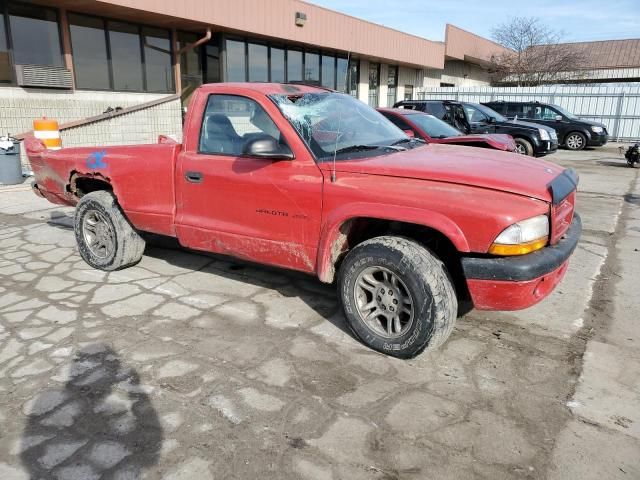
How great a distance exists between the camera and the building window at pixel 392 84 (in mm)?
25652

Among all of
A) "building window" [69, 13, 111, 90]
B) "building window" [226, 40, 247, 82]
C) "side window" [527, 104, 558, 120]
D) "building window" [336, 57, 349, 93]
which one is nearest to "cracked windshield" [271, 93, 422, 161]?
"building window" [69, 13, 111, 90]

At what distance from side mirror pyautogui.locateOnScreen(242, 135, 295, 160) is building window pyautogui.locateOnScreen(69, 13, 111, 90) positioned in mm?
11590

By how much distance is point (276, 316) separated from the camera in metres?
3.95

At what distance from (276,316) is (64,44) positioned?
1173 cm

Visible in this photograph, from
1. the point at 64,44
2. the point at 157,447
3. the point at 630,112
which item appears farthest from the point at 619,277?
the point at 630,112

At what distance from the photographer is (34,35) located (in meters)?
12.0

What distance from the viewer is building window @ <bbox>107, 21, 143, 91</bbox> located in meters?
13.6

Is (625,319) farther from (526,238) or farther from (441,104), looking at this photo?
(441,104)

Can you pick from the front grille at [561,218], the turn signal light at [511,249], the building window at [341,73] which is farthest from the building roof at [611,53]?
the turn signal light at [511,249]

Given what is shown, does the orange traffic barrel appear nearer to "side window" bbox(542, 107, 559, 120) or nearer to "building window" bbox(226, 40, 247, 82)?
"building window" bbox(226, 40, 247, 82)

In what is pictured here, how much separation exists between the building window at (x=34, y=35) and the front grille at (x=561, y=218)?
494 inches

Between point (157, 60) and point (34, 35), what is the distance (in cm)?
356

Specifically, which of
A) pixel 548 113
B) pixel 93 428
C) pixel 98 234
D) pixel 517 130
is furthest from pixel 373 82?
pixel 93 428

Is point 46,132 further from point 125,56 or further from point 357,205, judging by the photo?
point 357,205
